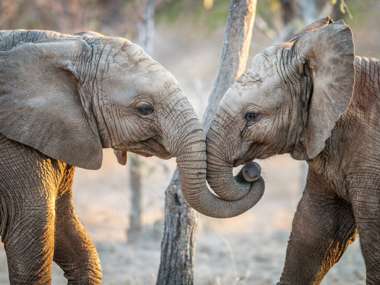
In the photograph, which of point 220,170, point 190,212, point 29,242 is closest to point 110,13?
point 190,212

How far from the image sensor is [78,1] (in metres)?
14.2

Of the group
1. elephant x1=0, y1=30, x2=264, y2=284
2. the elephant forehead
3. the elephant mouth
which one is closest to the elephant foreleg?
elephant x1=0, y1=30, x2=264, y2=284

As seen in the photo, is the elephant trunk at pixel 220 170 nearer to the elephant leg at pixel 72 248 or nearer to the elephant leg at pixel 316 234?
the elephant leg at pixel 316 234

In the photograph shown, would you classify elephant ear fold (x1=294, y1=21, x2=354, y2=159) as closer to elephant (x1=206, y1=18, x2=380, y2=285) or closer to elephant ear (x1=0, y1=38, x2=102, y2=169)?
elephant (x1=206, y1=18, x2=380, y2=285)

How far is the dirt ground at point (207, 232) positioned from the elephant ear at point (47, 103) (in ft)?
5.70

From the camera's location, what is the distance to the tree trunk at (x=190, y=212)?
7637mm

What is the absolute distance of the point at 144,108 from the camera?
21.2 ft

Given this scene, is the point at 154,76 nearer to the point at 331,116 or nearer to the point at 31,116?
the point at 31,116

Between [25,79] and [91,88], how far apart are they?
1.61 feet

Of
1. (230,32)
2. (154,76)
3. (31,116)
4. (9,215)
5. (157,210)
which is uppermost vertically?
(230,32)

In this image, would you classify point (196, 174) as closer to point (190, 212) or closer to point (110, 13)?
point (190, 212)

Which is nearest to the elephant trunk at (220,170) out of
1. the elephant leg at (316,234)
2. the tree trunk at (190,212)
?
the elephant leg at (316,234)

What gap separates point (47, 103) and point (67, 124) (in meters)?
0.21

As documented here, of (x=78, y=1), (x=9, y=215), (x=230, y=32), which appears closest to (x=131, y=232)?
(x=78, y=1)
